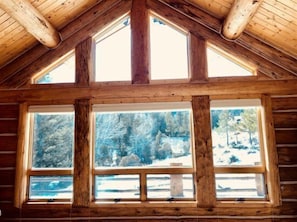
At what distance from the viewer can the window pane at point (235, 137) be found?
4.26 meters

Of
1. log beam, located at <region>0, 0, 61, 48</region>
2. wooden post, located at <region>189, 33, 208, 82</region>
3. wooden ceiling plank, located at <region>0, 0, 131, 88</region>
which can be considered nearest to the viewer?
log beam, located at <region>0, 0, 61, 48</region>

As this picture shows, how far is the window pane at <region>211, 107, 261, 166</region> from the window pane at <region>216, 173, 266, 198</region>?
0.67 feet

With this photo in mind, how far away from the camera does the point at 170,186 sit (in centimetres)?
425

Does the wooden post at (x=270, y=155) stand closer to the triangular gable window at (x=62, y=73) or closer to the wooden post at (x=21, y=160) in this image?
the triangular gable window at (x=62, y=73)

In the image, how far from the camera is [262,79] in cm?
433

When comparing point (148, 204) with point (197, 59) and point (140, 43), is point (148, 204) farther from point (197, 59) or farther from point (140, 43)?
point (140, 43)

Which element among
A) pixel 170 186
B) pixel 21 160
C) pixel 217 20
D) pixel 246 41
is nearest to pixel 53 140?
pixel 21 160

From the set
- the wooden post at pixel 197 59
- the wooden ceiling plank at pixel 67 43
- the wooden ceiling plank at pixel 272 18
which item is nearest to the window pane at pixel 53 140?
the wooden ceiling plank at pixel 67 43

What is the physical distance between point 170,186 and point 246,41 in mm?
2677

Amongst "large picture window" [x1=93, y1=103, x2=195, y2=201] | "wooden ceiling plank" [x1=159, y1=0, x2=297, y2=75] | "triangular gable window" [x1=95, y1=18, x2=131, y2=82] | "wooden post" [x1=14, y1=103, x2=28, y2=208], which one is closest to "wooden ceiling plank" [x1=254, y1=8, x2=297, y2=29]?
"wooden ceiling plank" [x1=159, y1=0, x2=297, y2=75]

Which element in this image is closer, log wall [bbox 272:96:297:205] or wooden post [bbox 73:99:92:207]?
log wall [bbox 272:96:297:205]

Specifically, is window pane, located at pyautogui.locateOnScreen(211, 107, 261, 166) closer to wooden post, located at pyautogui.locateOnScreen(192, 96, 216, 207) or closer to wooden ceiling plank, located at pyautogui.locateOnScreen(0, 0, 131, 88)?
wooden post, located at pyautogui.locateOnScreen(192, 96, 216, 207)

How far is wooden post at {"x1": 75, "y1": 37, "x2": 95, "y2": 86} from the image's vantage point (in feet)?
14.8

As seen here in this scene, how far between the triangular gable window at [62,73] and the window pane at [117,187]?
1.79 meters
